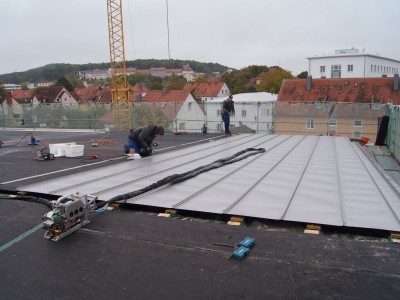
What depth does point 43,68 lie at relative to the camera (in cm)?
10612

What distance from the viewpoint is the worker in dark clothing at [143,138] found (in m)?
7.93

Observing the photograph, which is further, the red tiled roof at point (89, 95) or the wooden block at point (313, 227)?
the red tiled roof at point (89, 95)

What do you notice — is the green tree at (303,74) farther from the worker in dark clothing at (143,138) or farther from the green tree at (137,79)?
the worker in dark clothing at (143,138)

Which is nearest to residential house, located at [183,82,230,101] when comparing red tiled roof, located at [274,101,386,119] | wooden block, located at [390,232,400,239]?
red tiled roof, located at [274,101,386,119]

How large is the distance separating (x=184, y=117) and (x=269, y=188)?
495 inches

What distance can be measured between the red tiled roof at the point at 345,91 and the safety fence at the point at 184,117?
13173mm

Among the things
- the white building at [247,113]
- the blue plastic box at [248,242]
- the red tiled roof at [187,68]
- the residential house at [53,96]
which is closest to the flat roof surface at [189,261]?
the blue plastic box at [248,242]

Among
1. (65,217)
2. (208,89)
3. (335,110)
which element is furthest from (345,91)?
(208,89)

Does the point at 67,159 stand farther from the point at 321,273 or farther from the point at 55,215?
the point at 321,273

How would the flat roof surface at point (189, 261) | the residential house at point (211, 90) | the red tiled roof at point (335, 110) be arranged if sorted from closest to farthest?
the flat roof surface at point (189, 261) < the red tiled roof at point (335, 110) < the residential house at point (211, 90)

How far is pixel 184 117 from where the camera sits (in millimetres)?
17328

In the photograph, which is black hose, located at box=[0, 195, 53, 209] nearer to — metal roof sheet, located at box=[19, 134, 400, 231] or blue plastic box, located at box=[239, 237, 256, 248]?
metal roof sheet, located at box=[19, 134, 400, 231]

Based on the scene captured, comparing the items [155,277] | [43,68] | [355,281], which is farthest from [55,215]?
[43,68]

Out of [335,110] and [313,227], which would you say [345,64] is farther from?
[313,227]
